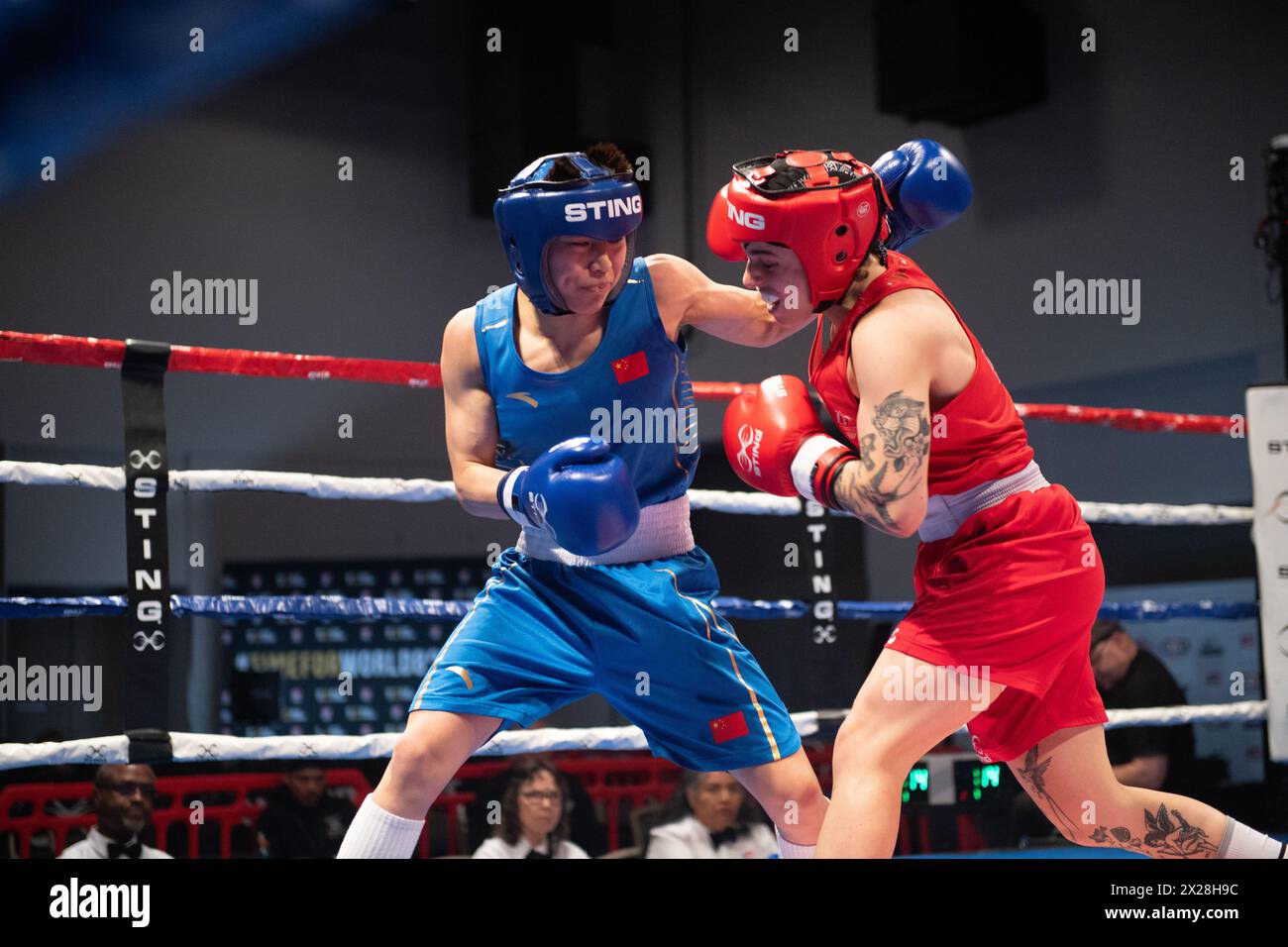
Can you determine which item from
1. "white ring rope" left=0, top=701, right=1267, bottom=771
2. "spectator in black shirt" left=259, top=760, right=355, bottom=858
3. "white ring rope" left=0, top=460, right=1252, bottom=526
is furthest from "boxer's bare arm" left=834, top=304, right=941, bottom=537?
"spectator in black shirt" left=259, top=760, right=355, bottom=858

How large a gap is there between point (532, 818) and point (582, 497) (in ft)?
5.89

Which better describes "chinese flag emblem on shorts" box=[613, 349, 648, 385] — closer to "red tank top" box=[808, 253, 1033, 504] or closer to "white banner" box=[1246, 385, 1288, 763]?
"red tank top" box=[808, 253, 1033, 504]

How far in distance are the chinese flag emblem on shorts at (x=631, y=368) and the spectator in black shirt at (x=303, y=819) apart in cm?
237

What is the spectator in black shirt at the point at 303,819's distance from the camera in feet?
13.1

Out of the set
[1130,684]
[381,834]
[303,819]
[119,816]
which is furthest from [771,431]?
[1130,684]

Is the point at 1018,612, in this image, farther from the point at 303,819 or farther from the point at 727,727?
the point at 303,819

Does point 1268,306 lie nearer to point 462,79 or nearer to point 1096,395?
point 1096,395

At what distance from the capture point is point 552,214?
200cm

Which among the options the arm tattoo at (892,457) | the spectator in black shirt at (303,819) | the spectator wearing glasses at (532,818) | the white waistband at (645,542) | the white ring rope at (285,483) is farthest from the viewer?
the spectator in black shirt at (303,819)

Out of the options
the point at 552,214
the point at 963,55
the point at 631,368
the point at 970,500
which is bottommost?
the point at 970,500

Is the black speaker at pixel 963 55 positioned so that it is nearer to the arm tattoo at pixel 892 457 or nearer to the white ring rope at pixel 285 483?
the white ring rope at pixel 285 483

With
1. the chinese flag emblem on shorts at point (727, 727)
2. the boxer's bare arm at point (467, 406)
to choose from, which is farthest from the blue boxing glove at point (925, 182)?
the chinese flag emblem on shorts at point (727, 727)

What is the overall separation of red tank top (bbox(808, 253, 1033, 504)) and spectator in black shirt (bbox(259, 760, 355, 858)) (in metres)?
2.63

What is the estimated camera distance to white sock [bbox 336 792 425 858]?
6.29ft
